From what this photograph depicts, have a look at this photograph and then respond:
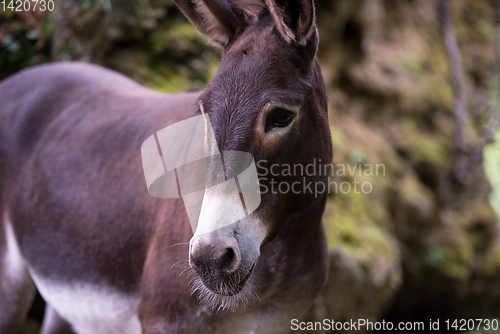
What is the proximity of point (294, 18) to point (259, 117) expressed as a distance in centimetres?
47

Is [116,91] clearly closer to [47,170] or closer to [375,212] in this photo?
[47,170]

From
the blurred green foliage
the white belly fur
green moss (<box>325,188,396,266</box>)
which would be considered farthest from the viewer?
the blurred green foliage

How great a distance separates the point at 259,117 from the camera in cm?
158

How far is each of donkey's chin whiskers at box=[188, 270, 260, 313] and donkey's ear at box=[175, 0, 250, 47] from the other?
107cm

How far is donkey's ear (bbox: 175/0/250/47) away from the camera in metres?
1.82

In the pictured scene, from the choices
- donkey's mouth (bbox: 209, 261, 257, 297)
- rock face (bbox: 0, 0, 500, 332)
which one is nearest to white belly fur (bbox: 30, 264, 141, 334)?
donkey's mouth (bbox: 209, 261, 257, 297)

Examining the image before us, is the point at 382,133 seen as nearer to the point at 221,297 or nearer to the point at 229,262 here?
the point at 221,297

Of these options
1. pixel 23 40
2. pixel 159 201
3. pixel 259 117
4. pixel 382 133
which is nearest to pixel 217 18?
pixel 259 117

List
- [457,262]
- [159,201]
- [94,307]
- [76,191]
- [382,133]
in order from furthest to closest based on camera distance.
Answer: [382,133] < [457,262] < [76,191] < [94,307] < [159,201]

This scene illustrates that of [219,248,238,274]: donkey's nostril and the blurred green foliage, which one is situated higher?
[219,248,238,274]: donkey's nostril

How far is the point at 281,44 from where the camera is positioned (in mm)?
1735

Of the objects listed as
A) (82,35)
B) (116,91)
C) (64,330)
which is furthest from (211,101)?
(82,35)

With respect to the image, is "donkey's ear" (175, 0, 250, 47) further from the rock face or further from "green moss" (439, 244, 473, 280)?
"green moss" (439, 244, 473, 280)
